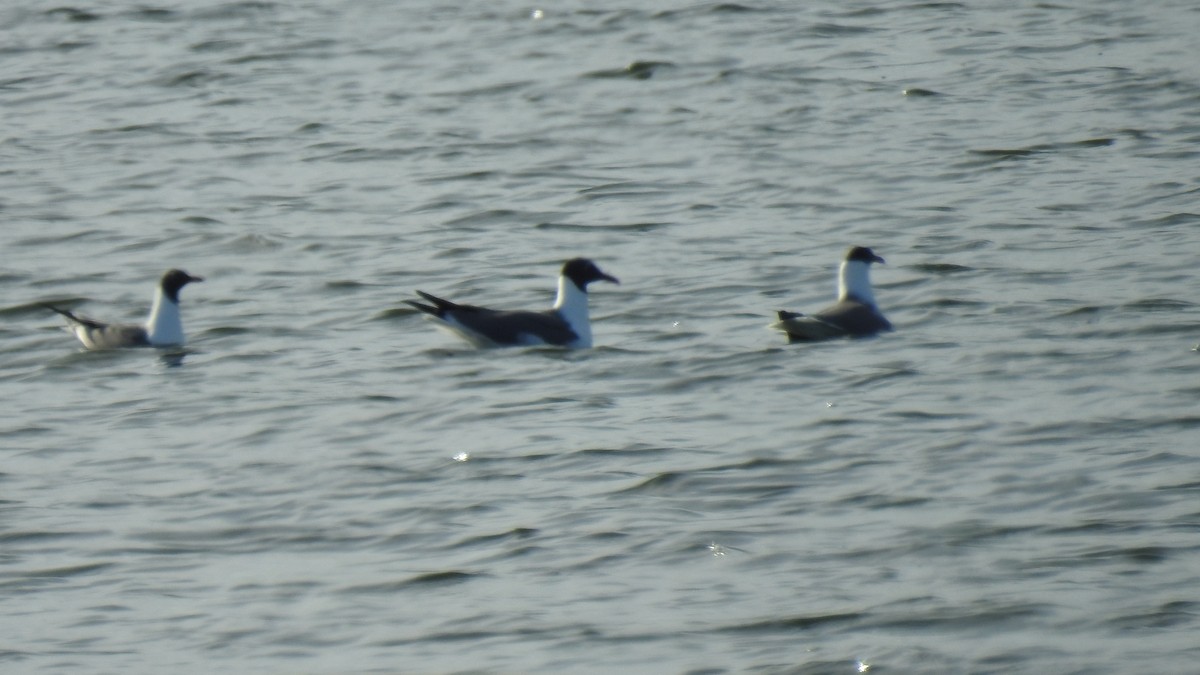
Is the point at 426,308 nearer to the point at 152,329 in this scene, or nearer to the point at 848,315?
the point at 152,329

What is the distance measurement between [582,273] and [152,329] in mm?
2918

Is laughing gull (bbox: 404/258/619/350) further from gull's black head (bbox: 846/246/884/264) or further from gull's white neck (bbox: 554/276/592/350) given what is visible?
gull's black head (bbox: 846/246/884/264)

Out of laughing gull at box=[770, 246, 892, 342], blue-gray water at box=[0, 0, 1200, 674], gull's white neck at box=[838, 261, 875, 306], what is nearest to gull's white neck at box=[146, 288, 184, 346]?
blue-gray water at box=[0, 0, 1200, 674]

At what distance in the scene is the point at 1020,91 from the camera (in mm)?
22578

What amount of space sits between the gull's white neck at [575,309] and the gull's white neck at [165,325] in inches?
101

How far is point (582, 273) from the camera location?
15.1 m

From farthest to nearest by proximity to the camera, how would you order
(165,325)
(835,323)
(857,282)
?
(165,325)
(857,282)
(835,323)

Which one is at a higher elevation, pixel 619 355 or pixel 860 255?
pixel 860 255

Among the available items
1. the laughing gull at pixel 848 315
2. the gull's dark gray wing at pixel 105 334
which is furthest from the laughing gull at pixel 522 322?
the gull's dark gray wing at pixel 105 334

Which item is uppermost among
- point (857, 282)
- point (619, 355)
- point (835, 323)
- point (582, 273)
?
point (582, 273)

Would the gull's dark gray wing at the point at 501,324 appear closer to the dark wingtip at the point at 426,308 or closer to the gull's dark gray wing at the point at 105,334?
the dark wingtip at the point at 426,308

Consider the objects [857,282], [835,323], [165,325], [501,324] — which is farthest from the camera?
[165,325]

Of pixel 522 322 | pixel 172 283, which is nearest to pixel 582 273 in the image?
pixel 522 322

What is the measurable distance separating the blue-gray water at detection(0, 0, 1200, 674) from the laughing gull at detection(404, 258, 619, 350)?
6.9 inches
